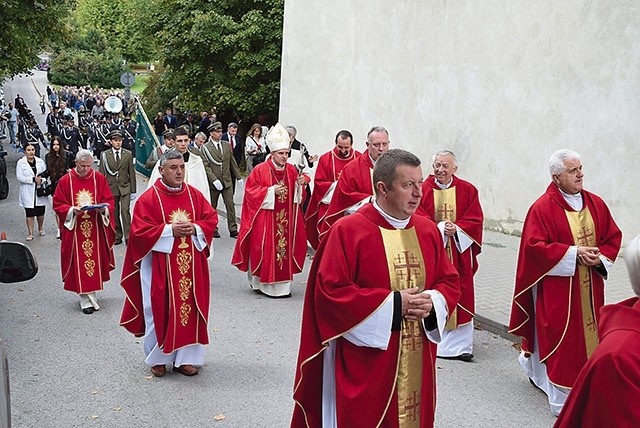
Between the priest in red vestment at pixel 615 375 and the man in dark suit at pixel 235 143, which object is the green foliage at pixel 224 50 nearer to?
the man in dark suit at pixel 235 143

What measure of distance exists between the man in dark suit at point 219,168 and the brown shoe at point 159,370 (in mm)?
8199

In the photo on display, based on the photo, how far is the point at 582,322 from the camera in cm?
674

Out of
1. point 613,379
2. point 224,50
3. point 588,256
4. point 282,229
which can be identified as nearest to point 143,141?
point 224,50

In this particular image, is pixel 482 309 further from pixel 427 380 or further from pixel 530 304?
pixel 427 380

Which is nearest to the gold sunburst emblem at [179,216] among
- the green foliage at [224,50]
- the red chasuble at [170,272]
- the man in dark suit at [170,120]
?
the red chasuble at [170,272]

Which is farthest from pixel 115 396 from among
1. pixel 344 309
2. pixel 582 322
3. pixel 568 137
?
pixel 568 137

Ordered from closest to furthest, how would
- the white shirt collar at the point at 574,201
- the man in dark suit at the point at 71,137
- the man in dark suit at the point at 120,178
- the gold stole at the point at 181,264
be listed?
1. the white shirt collar at the point at 574,201
2. the gold stole at the point at 181,264
3. the man in dark suit at the point at 120,178
4. the man in dark suit at the point at 71,137

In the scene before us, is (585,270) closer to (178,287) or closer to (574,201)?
(574,201)

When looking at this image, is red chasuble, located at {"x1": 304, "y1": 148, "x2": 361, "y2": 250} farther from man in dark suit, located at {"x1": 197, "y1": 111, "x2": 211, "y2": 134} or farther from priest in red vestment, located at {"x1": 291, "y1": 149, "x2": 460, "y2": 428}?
man in dark suit, located at {"x1": 197, "y1": 111, "x2": 211, "y2": 134}

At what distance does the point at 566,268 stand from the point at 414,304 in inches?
102

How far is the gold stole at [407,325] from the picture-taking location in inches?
181

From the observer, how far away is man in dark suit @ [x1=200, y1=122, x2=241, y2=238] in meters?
15.8

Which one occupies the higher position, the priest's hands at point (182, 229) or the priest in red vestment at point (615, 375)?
the priest in red vestment at point (615, 375)

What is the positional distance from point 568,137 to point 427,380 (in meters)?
10.2
